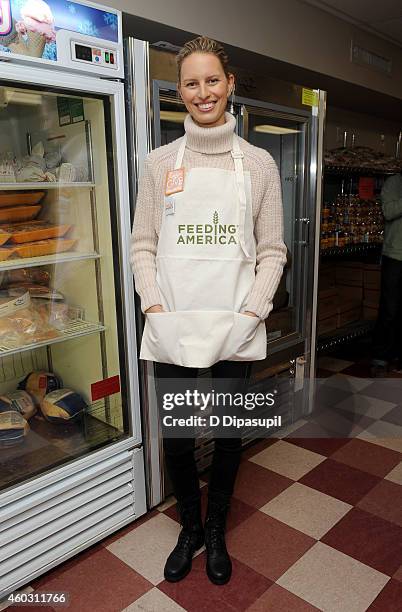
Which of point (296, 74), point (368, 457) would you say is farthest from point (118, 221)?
point (296, 74)

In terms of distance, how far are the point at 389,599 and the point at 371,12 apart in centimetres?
371

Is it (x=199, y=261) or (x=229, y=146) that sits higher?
(x=229, y=146)

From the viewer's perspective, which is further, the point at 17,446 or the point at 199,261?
the point at 17,446

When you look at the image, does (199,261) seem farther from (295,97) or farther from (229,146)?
(295,97)

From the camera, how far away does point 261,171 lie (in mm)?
1627

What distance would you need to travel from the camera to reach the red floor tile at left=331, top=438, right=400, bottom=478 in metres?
2.49

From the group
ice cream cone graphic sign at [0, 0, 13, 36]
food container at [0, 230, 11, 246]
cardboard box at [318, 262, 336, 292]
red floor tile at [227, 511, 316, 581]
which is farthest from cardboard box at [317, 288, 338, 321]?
ice cream cone graphic sign at [0, 0, 13, 36]

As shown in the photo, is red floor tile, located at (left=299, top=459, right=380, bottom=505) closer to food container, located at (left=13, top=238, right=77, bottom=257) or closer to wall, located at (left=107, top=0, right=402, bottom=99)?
food container, located at (left=13, top=238, right=77, bottom=257)

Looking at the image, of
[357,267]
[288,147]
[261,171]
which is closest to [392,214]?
[357,267]

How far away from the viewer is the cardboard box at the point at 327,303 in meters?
3.85

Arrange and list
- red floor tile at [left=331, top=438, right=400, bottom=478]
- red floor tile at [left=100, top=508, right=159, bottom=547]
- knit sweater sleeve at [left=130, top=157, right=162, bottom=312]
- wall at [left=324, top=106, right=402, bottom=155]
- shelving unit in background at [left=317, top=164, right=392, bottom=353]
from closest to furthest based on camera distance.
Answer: knit sweater sleeve at [left=130, top=157, right=162, bottom=312], red floor tile at [left=100, top=508, right=159, bottom=547], red floor tile at [left=331, top=438, right=400, bottom=478], shelving unit in background at [left=317, top=164, right=392, bottom=353], wall at [left=324, top=106, right=402, bottom=155]

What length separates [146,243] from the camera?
169 centimetres

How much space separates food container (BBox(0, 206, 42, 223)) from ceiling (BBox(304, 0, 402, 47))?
2.58 meters

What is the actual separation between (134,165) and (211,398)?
94 cm
